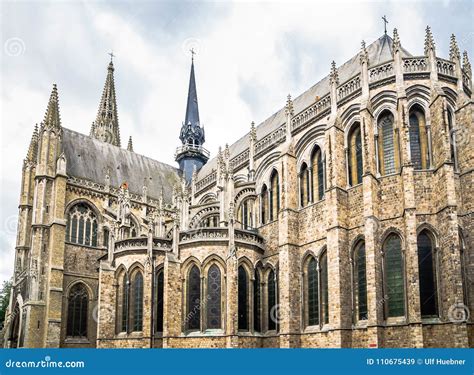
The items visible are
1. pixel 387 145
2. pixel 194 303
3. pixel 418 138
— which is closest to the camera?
pixel 418 138

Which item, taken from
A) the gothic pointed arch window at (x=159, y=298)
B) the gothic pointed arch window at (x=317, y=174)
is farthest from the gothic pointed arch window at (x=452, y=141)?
the gothic pointed arch window at (x=159, y=298)

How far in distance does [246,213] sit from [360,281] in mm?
10549

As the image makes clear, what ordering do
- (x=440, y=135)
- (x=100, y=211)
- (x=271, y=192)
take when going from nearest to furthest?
1. (x=440, y=135)
2. (x=271, y=192)
3. (x=100, y=211)

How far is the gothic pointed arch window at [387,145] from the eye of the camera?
2389 cm

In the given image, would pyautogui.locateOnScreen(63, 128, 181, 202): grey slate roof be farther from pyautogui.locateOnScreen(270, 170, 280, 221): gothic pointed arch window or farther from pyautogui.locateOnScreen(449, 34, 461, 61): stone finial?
pyautogui.locateOnScreen(449, 34, 461, 61): stone finial

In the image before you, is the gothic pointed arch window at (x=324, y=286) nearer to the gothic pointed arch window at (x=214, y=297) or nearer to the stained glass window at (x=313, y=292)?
the stained glass window at (x=313, y=292)

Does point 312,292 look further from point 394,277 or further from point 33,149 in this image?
point 33,149

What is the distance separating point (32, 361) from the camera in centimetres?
1008

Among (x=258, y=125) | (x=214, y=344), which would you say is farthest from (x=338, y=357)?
(x=258, y=125)

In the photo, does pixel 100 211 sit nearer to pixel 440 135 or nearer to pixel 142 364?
pixel 440 135

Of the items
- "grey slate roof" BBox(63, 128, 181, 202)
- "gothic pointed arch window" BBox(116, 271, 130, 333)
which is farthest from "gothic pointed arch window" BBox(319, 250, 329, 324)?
"grey slate roof" BBox(63, 128, 181, 202)

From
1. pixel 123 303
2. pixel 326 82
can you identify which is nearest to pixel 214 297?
pixel 123 303

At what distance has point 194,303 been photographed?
2695 cm

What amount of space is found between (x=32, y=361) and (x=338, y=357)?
5835 mm
